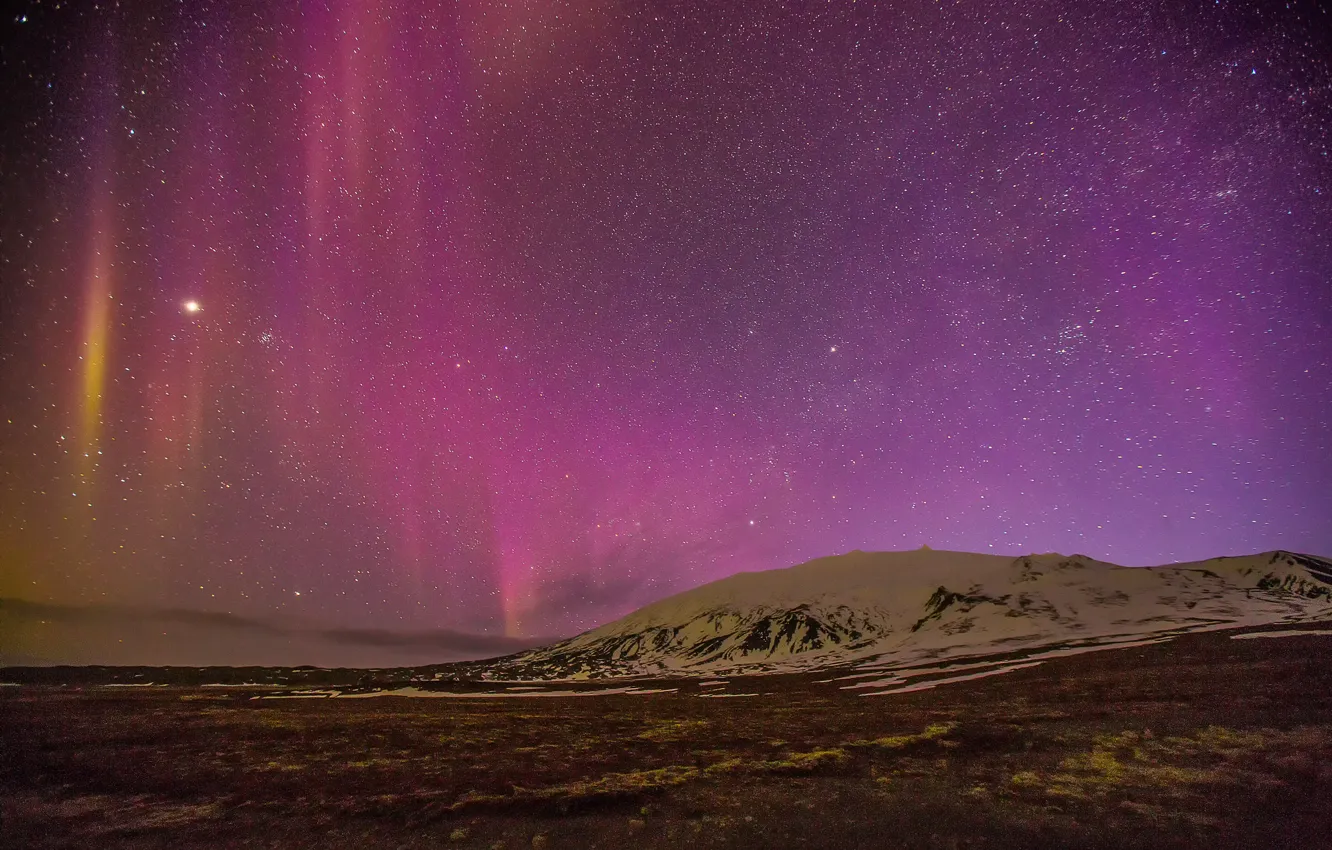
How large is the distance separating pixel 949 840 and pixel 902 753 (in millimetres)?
9730

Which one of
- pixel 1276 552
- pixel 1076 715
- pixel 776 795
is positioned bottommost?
pixel 1276 552

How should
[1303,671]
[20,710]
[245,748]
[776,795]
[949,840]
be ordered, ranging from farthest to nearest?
[20,710] < [1303,671] < [245,748] < [776,795] < [949,840]

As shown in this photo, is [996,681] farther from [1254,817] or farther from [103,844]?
[103,844]

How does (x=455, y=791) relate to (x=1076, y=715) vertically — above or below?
above

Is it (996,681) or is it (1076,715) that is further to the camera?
(996,681)

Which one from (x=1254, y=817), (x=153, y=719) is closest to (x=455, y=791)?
(x=1254, y=817)

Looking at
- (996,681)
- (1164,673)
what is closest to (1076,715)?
(1164,673)

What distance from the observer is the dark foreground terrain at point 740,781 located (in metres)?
12.1

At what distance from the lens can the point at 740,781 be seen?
1664 cm

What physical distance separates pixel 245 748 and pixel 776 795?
26.8m

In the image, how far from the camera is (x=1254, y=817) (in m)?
11.5

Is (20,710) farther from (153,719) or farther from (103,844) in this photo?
(103,844)

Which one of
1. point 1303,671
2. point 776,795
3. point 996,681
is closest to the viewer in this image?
point 776,795

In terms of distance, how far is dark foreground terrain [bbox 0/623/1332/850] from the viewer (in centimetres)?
1212
